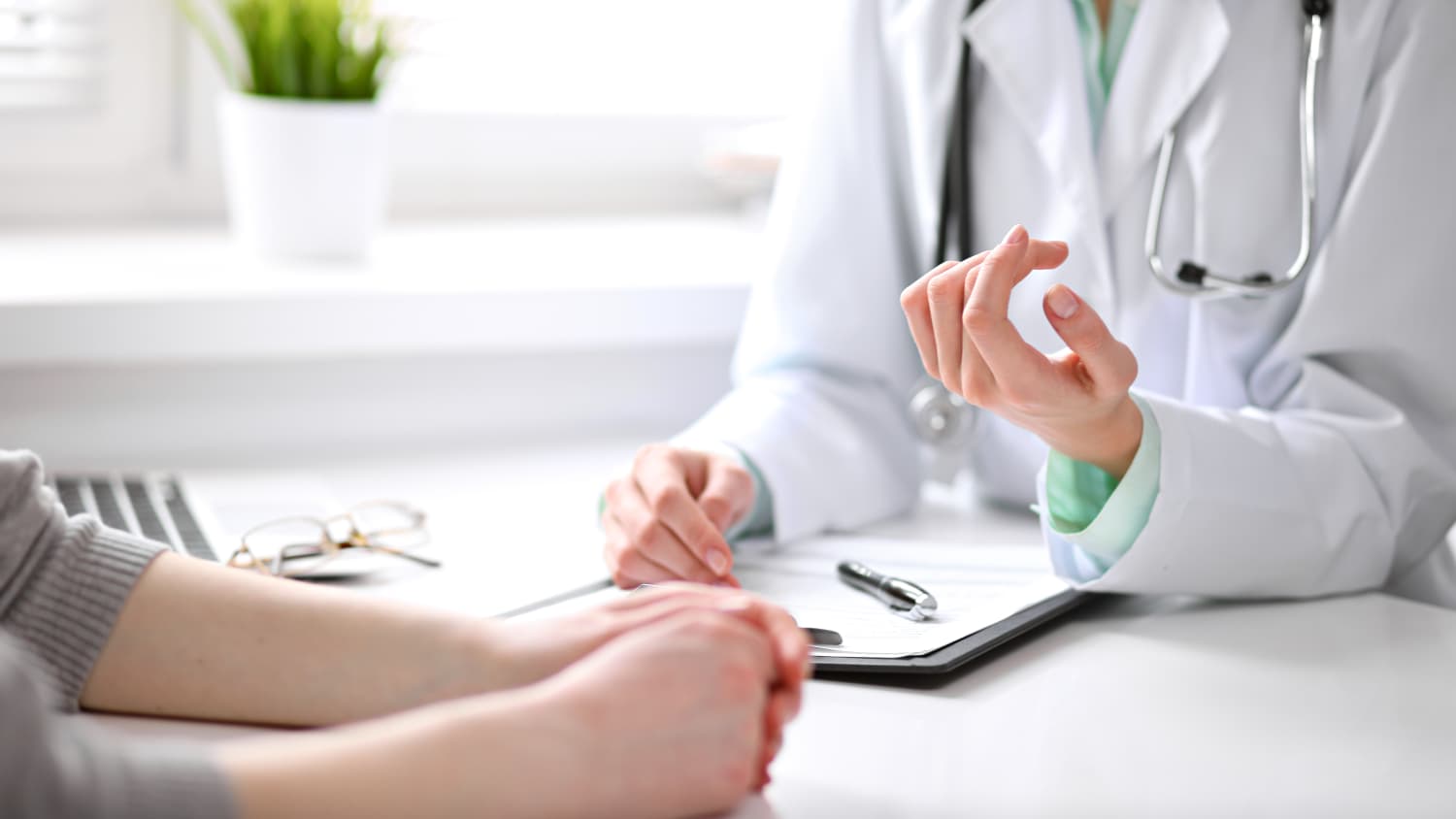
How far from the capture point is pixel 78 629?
0.65 meters

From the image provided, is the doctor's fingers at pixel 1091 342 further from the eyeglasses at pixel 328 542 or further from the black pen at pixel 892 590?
the eyeglasses at pixel 328 542

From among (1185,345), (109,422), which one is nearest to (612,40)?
(109,422)

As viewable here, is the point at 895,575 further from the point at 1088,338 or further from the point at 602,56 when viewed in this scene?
the point at 602,56

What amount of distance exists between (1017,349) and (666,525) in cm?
24

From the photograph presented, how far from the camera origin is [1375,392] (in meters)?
0.99

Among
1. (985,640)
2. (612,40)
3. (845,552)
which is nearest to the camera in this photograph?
(985,640)

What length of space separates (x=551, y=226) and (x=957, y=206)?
0.65 meters

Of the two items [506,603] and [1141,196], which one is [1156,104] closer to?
[1141,196]

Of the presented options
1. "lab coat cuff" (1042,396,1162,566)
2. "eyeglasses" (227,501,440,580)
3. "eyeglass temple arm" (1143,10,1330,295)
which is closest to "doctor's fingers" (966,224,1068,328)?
"lab coat cuff" (1042,396,1162,566)

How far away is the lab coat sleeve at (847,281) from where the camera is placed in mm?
1111

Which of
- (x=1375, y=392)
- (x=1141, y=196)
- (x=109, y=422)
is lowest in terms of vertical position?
(x=109, y=422)

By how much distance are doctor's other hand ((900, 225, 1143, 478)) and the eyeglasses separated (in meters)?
0.36

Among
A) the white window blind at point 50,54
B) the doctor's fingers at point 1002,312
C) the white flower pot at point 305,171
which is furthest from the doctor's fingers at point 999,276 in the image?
the white window blind at point 50,54

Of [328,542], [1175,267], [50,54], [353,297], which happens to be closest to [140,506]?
[328,542]
